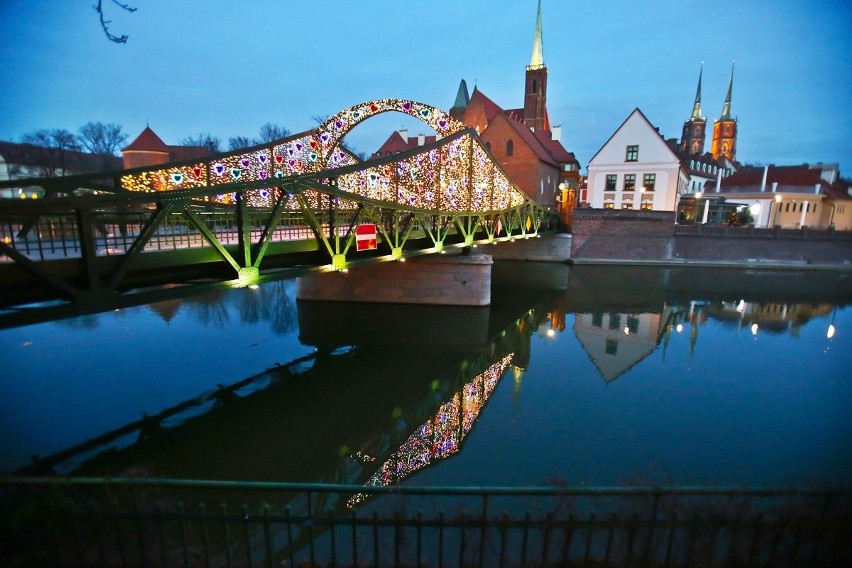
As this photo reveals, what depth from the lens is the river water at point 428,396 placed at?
7855mm

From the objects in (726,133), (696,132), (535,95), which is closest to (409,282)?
(535,95)

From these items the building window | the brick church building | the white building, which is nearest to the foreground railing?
the building window

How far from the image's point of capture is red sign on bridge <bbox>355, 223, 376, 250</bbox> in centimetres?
1163

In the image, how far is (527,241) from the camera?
120 ft

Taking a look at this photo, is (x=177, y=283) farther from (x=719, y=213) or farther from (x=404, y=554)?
(x=719, y=213)

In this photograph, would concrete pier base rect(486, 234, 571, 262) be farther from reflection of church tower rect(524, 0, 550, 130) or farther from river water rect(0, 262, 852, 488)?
reflection of church tower rect(524, 0, 550, 130)

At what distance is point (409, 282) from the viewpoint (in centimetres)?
1948

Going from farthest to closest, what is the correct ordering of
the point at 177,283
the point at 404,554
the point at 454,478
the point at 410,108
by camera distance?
the point at 410,108
the point at 177,283
the point at 454,478
the point at 404,554

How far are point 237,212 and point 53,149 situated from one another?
4792 centimetres

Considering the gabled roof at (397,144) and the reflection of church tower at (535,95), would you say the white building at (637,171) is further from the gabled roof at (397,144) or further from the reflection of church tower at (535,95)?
the gabled roof at (397,144)

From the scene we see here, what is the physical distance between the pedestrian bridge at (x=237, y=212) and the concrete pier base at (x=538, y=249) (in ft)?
36.1

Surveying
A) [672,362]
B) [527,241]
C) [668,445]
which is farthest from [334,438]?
[527,241]

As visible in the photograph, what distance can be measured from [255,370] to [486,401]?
6972mm

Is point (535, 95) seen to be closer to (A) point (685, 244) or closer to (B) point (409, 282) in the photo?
(A) point (685, 244)
